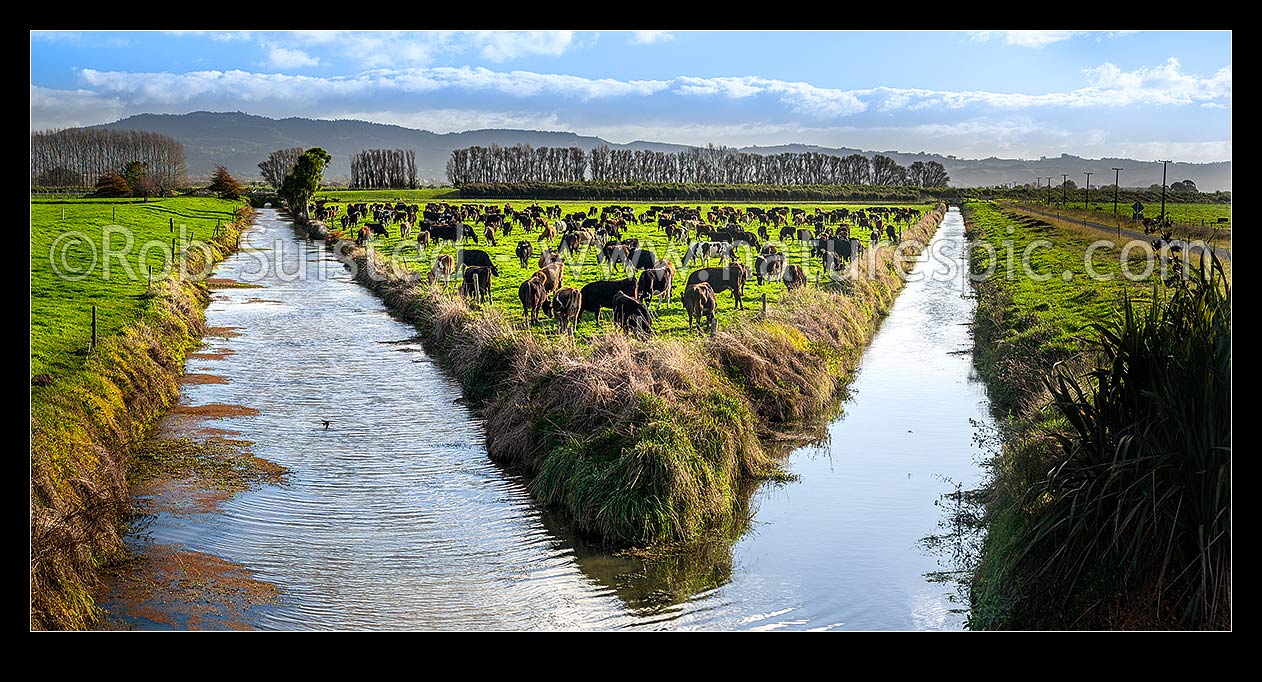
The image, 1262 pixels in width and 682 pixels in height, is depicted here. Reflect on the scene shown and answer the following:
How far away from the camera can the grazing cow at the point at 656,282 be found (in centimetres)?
2952

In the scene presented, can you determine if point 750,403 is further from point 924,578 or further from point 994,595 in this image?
point 994,595

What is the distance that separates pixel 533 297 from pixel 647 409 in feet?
40.8

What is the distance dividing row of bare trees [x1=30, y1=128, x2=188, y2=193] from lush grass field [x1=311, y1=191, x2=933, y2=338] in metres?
31.8

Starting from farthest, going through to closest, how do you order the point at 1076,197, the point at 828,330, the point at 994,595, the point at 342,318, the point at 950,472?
the point at 1076,197 < the point at 342,318 < the point at 828,330 < the point at 950,472 < the point at 994,595

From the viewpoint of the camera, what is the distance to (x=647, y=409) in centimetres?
1495

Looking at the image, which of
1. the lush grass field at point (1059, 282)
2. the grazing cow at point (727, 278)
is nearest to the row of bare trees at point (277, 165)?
the lush grass field at point (1059, 282)

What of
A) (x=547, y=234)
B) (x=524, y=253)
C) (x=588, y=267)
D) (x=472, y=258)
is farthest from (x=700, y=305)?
(x=547, y=234)

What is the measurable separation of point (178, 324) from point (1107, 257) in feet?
116

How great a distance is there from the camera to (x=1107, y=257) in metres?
43.3

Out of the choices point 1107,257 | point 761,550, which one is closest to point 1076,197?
point 1107,257

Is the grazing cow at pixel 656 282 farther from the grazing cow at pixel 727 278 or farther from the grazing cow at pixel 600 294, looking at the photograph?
the grazing cow at pixel 600 294

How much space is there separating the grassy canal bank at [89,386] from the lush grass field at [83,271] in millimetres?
56

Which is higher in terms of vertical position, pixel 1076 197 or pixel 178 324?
pixel 1076 197

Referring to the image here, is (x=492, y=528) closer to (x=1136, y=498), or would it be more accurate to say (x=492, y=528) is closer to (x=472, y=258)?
(x=1136, y=498)
